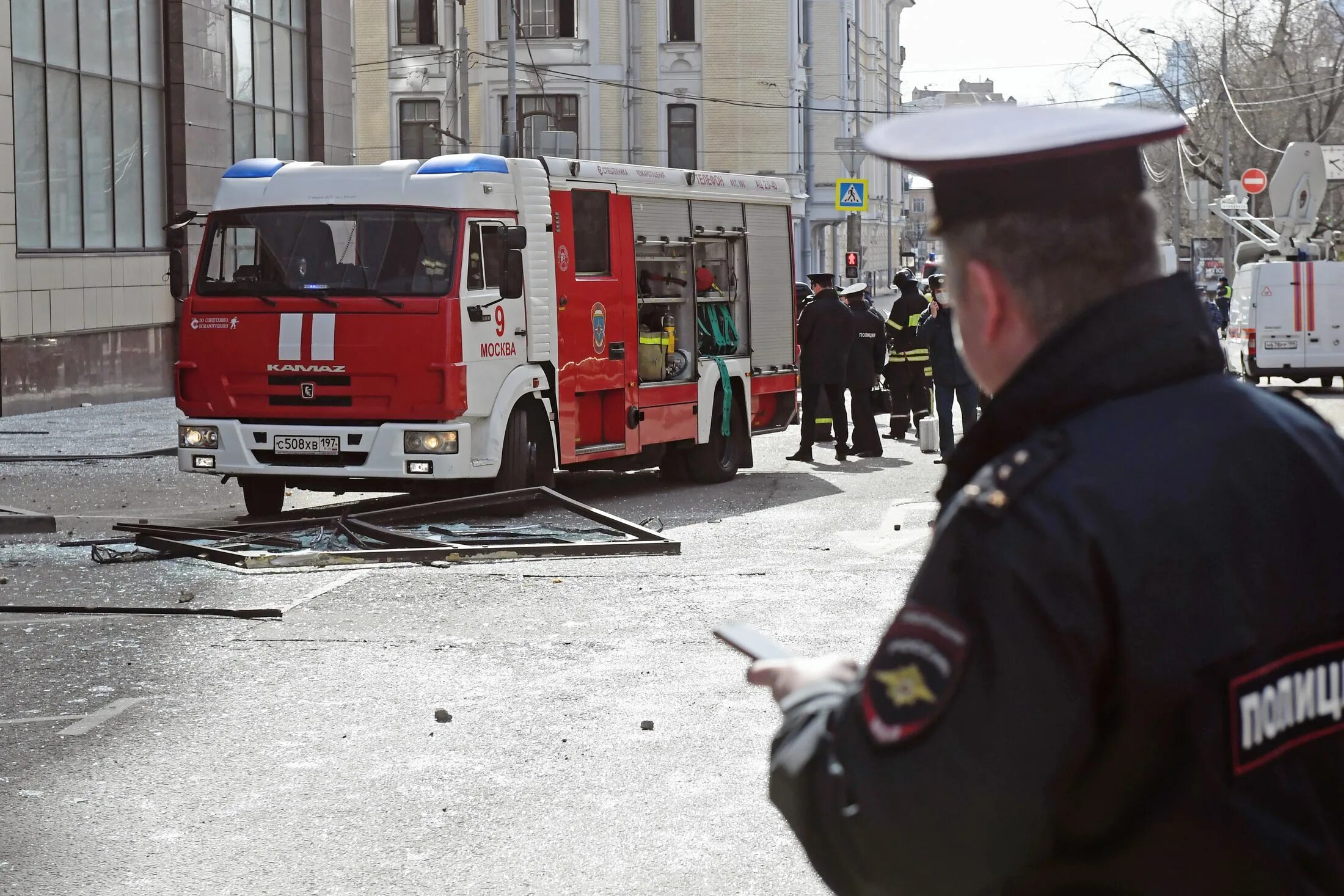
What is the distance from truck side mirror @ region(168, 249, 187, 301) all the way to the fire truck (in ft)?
0.07

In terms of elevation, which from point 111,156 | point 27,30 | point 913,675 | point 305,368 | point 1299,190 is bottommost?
point 913,675

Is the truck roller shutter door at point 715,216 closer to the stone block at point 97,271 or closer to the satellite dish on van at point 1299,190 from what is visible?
the stone block at point 97,271

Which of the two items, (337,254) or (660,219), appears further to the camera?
(660,219)

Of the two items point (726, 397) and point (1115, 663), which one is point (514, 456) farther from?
point (1115, 663)

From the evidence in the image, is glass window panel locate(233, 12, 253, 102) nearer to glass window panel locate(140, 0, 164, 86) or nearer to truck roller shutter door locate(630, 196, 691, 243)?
glass window panel locate(140, 0, 164, 86)

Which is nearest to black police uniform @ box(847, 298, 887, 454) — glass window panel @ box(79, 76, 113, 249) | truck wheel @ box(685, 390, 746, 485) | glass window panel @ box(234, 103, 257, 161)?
truck wheel @ box(685, 390, 746, 485)

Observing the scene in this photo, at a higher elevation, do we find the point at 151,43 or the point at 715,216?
the point at 151,43

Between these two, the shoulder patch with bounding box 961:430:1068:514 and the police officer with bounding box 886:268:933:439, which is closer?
the shoulder patch with bounding box 961:430:1068:514

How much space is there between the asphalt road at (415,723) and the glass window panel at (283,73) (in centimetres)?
2014

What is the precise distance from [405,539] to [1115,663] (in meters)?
9.84

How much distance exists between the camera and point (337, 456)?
43.8ft

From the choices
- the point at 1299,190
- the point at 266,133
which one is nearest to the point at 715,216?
the point at 266,133

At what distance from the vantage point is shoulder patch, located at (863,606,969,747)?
162 centimetres

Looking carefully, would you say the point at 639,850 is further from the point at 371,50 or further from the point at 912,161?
the point at 371,50
